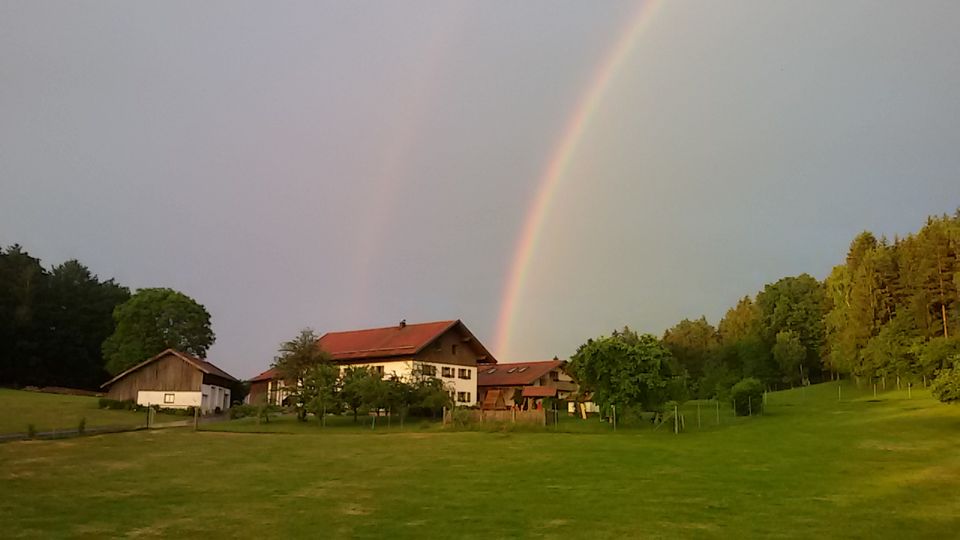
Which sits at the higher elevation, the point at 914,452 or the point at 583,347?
the point at 583,347

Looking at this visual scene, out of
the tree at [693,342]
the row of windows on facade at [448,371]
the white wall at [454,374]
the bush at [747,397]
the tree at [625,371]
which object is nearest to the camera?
the tree at [625,371]

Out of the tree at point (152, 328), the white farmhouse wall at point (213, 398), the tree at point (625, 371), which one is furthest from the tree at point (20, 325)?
the tree at point (625, 371)

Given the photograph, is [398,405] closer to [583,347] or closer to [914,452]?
[583,347]

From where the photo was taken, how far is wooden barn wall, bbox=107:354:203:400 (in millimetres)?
66500

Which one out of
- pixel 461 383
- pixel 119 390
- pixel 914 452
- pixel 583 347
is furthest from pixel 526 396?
pixel 914 452

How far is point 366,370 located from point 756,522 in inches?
1575

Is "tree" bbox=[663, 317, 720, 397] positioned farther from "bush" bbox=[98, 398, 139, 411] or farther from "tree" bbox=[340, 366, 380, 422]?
"bush" bbox=[98, 398, 139, 411]

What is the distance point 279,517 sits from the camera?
17.8 m

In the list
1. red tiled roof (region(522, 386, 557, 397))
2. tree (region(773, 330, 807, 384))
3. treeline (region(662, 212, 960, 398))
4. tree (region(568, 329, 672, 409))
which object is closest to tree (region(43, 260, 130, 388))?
red tiled roof (region(522, 386, 557, 397))

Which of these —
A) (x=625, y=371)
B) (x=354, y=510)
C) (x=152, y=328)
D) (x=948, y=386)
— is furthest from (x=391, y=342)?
(x=354, y=510)

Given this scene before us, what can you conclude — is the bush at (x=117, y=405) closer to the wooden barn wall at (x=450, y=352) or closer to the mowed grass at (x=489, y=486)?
the mowed grass at (x=489, y=486)

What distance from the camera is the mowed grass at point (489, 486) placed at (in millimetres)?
16672

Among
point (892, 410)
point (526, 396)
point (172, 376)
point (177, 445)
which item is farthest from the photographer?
point (526, 396)

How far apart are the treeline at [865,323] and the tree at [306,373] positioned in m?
29.6
